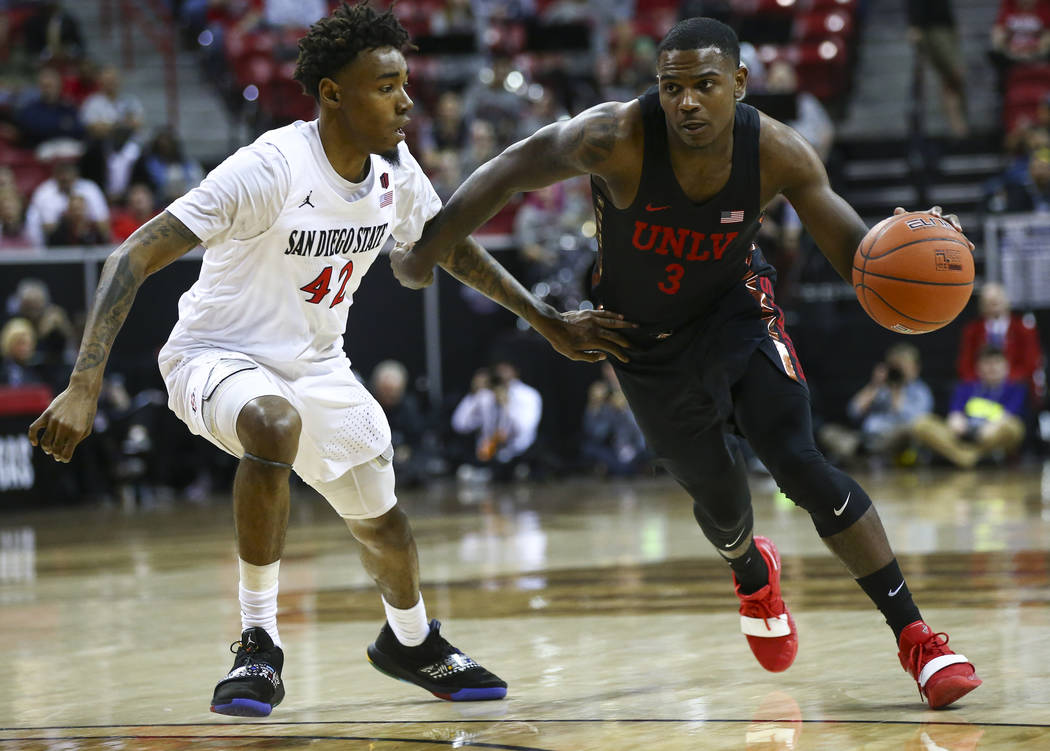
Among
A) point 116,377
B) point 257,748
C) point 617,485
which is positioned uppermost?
point 257,748

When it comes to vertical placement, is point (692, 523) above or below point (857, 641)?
below

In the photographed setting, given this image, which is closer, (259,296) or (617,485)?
(259,296)

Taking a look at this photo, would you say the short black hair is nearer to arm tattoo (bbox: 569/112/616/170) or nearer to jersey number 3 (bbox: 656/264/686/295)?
arm tattoo (bbox: 569/112/616/170)

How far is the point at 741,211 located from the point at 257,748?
6.86 ft

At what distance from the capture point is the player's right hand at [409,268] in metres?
4.80

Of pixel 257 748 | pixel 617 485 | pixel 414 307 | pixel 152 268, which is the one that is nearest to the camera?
pixel 257 748

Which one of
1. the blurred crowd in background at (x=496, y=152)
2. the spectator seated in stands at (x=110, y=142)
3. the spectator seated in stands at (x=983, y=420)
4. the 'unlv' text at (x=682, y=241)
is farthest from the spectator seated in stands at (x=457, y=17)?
the 'unlv' text at (x=682, y=241)

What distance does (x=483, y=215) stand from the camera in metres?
4.68

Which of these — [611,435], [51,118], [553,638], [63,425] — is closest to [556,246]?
[611,435]

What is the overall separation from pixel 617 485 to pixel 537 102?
435cm

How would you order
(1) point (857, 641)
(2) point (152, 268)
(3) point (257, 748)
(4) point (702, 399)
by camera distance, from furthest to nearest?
(1) point (857, 641) < (4) point (702, 399) < (2) point (152, 268) < (3) point (257, 748)

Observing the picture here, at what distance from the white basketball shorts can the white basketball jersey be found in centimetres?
6

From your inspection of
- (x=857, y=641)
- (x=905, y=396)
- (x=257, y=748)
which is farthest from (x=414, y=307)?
(x=257, y=748)

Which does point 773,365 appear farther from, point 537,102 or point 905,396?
point 537,102
